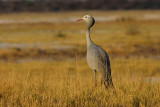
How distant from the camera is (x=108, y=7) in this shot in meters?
98.2

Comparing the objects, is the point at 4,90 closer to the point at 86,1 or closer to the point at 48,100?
the point at 48,100

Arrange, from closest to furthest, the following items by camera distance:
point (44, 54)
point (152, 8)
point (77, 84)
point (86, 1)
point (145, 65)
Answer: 1. point (77, 84)
2. point (145, 65)
3. point (44, 54)
4. point (152, 8)
5. point (86, 1)

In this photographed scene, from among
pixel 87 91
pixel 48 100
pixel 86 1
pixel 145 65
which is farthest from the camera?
pixel 86 1

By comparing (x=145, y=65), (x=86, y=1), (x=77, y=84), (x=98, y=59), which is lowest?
(x=86, y=1)

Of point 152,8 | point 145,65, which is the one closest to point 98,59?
point 145,65

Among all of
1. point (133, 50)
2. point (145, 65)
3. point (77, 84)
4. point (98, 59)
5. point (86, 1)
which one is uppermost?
point (98, 59)

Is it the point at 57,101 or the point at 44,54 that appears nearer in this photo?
the point at 57,101

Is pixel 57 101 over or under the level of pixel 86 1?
over

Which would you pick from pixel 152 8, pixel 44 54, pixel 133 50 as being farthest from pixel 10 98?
pixel 152 8

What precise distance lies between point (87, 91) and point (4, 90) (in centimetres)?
136

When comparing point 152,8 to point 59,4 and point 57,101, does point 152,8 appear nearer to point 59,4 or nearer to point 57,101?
point 59,4

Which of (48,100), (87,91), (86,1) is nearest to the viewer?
(48,100)

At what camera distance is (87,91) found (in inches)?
268

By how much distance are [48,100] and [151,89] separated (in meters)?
1.75
